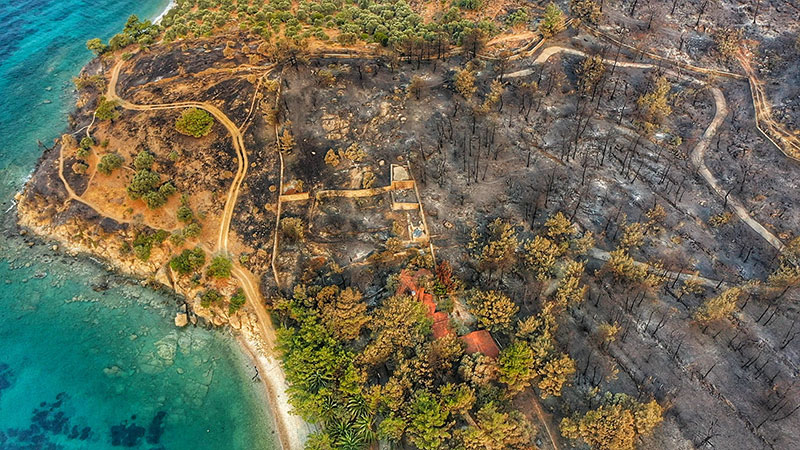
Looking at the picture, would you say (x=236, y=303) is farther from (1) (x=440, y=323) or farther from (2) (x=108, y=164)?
(2) (x=108, y=164)

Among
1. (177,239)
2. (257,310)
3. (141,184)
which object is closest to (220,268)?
(257,310)

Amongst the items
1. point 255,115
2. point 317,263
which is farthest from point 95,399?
point 255,115

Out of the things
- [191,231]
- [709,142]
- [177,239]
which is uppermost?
[709,142]

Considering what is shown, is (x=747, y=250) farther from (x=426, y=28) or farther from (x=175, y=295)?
(x=175, y=295)

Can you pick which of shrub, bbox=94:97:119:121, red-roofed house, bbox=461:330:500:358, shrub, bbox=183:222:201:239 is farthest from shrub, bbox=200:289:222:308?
shrub, bbox=94:97:119:121

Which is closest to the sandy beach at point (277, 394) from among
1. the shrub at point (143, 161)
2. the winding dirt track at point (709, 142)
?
the shrub at point (143, 161)

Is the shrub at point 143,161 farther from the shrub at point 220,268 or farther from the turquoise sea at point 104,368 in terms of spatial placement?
the shrub at point 220,268

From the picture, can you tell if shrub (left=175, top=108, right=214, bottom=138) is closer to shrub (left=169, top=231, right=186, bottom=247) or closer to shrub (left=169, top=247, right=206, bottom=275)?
shrub (left=169, top=231, right=186, bottom=247)
